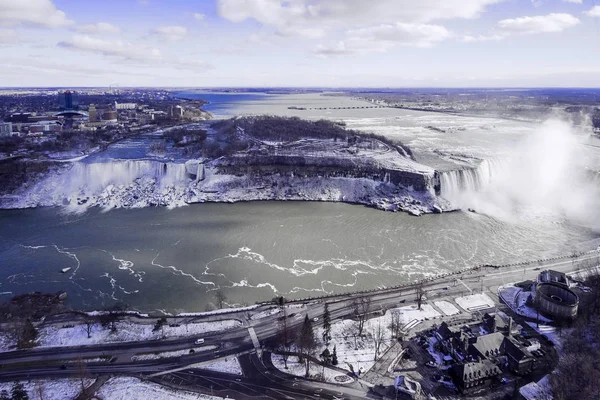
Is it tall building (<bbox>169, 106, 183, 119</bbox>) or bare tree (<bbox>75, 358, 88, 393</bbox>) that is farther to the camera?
tall building (<bbox>169, 106, 183, 119</bbox>)

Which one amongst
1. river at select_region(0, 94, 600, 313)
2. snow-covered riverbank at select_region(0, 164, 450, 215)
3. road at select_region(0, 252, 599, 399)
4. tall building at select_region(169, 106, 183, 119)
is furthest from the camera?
tall building at select_region(169, 106, 183, 119)

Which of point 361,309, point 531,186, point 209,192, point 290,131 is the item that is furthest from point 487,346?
point 290,131

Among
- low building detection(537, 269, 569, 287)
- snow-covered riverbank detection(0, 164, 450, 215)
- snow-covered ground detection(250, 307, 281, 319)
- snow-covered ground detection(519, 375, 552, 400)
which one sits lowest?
snow-covered ground detection(519, 375, 552, 400)

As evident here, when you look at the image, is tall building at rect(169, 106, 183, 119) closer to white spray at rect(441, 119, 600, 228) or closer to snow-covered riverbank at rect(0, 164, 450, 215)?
snow-covered riverbank at rect(0, 164, 450, 215)

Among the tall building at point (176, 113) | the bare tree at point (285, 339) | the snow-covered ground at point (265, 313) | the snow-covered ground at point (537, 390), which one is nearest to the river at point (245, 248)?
the snow-covered ground at point (265, 313)

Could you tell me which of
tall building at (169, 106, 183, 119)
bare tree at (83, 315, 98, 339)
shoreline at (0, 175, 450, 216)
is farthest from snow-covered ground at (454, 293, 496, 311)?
tall building at (169, 106, 183, 119)

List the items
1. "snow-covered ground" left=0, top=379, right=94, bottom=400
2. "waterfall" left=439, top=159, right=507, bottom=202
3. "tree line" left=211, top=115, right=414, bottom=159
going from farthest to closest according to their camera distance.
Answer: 1. "tree line" left=211, top=115, right=414, bottom=159
2. "waterfall" left=439, top=159, right=507, bottom=202
3. "snow-covered ground" left=0, top=379, right=94, bottom=400

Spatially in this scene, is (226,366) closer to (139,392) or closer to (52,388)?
(139,392)
